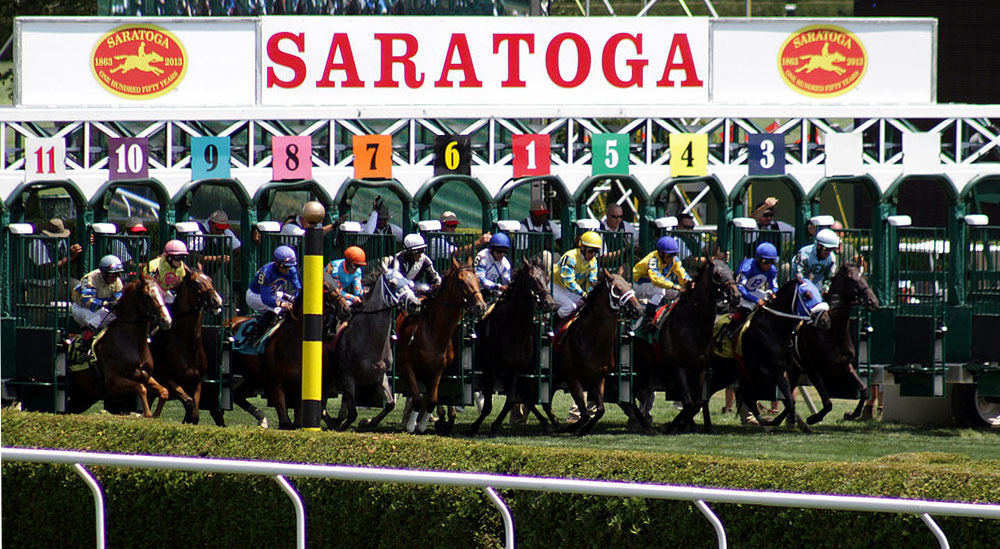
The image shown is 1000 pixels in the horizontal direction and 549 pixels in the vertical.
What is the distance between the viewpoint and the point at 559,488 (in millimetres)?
4680

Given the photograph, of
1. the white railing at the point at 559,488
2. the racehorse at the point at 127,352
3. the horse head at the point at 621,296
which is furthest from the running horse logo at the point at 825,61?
the white railing at the point at 559,488

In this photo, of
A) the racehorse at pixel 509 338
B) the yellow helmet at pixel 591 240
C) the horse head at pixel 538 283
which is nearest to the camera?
the horse head at pixel 538 283

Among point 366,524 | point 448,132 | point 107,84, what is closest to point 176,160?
point 107,84

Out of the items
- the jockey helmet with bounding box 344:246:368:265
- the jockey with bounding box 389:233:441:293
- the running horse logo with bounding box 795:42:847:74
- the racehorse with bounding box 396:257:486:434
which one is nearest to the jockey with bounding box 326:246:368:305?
the jockey helmet with bounding box 344:246:368:265

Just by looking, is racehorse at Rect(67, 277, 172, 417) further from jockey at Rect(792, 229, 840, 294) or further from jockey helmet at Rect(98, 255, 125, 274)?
jockey at Rect(792, 229, 840, 294)

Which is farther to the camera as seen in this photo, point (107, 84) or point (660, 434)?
point (107, 84)

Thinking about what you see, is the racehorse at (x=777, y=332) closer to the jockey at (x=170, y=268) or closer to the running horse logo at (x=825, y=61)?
the running horse logo at (x=825, y=61)

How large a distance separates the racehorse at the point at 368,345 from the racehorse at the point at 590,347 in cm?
127

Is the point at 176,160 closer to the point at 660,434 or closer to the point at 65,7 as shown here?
the point at 660,434

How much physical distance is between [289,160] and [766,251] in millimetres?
3718

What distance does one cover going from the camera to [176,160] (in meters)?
14.5

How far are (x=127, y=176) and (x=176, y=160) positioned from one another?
58.6 inches

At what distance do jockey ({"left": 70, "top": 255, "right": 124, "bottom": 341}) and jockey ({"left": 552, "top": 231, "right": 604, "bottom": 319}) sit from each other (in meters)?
3.07

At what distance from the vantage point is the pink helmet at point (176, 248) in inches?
466
